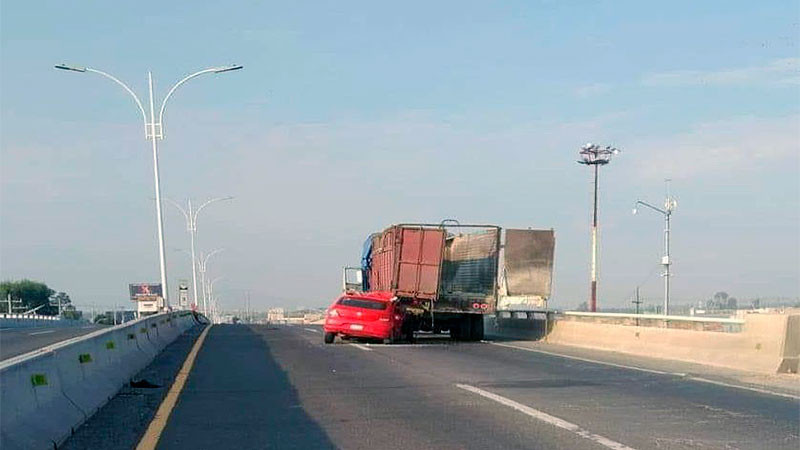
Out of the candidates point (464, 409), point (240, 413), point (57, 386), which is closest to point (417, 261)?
point (464, 409)

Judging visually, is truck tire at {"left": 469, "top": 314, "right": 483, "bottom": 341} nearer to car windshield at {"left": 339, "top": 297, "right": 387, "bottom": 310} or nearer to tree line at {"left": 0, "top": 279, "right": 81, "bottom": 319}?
car windshield at {"left": 339, "top": 297, "right": 387, "bottom": 310}

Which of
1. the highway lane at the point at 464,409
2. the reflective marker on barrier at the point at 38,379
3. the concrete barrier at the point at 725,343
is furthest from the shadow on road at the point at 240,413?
the concrete barrier at the point at 725,343

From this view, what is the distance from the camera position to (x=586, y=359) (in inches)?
851

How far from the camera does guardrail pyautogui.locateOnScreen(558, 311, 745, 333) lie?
1873cm

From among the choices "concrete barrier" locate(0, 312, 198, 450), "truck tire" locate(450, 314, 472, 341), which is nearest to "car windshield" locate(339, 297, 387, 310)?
"truck tire" locate(450, 314, 472, 341)

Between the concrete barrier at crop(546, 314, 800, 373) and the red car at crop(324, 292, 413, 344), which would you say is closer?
the concrete barrier at crop(546, 314, 800, 373)

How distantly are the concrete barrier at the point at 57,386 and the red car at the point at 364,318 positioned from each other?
11.2 m

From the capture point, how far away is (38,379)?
922 centimetres

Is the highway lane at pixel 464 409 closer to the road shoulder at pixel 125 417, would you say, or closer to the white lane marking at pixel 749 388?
the white lane marking at pixel 749 388

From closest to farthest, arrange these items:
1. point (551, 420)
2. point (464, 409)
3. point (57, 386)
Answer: point (57, 386)
point (551, 420)
point (464, 409)

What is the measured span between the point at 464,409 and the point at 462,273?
17880 mm

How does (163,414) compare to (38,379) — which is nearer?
(38,379)

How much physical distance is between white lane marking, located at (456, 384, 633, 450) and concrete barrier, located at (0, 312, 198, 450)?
504 cm

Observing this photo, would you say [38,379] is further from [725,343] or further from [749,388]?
[725,343]
